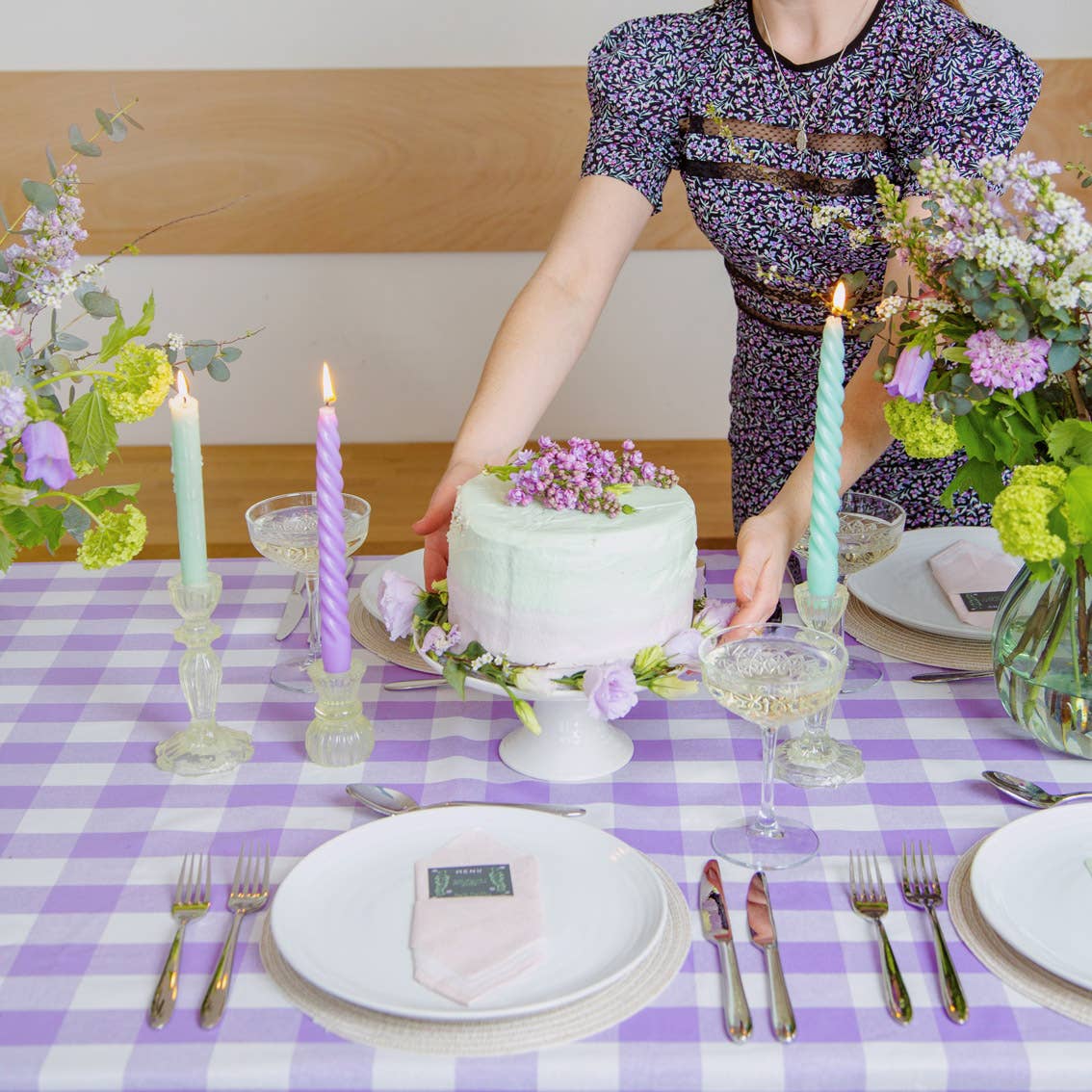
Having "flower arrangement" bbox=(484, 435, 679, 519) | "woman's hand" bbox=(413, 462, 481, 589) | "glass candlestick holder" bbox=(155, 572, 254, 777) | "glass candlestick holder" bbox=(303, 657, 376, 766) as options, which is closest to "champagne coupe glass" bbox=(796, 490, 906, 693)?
"flower arrangement" bbox=(484, 435, 679, 519)

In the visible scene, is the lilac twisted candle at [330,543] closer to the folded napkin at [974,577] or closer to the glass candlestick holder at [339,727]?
the glass candlestick holder at [339,727]

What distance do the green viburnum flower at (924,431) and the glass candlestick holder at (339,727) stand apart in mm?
531

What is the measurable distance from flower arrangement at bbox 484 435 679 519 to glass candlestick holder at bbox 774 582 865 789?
196 mm

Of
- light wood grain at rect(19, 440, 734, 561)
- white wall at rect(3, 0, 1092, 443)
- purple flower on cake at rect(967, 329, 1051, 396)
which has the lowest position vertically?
light wood grain at rect(19, 440, 734, 561)

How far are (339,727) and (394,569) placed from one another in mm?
444

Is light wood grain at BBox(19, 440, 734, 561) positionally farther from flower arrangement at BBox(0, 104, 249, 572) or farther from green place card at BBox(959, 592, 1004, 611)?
flower arrangement at BBox(0, 104, 249, 572)

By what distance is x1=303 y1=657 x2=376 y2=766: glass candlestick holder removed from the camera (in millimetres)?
1236

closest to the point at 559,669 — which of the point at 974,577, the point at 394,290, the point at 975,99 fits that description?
the point at 974,577

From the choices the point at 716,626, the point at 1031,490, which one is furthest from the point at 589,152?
the point at 1031,490

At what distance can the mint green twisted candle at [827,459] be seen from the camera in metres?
1.14

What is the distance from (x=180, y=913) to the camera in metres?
1.02

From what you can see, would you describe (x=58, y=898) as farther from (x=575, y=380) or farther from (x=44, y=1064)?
(x=575, y=380)

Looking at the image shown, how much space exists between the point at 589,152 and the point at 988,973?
1292 millimetres

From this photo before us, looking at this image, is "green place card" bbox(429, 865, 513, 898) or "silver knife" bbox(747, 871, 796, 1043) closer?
"silver knife" bbox(747, 871, 796, 1043)
